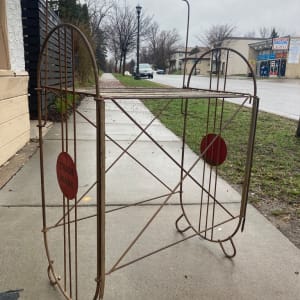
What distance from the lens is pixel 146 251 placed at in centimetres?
254

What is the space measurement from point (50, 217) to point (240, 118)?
6961mm

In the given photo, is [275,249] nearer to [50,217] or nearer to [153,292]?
[153,292]

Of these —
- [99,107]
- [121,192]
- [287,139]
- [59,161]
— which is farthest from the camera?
[287,139]

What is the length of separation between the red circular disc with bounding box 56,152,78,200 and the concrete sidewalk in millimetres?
705

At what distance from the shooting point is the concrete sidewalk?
211 cm

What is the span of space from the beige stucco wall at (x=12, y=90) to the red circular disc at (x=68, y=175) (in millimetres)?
2753

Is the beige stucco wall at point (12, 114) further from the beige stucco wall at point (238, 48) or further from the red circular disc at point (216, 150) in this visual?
the beige stucco wall at point (238, 48)

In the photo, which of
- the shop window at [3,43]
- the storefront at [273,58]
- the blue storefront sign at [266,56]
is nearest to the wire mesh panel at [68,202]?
the shop window at [3,43]

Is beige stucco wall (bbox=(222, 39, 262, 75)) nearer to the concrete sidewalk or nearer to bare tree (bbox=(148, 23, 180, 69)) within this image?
bare tree (bbox=(148, 23, 180, 69))

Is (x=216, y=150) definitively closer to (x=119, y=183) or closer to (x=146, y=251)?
(x=146, y=251)

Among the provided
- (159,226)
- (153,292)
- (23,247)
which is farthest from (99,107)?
(159,226)

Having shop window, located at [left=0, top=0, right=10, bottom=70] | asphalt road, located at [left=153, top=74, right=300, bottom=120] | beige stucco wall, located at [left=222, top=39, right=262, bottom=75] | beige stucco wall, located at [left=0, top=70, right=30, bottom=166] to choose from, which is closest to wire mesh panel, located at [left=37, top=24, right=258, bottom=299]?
beige stucco wall, located at [left=0, top=70, right=30, bottom=166]

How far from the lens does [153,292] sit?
2.08 m

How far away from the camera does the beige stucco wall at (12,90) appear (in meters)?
4.34
